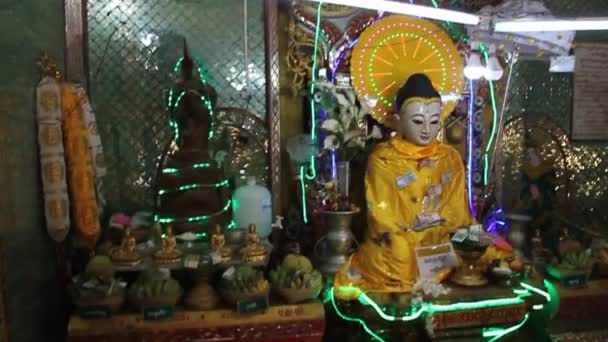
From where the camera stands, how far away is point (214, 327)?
2959 millimetres

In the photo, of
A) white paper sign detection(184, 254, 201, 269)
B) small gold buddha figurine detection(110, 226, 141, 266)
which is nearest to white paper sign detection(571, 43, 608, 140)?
white paper sign detection(184, 254, 201, 269)

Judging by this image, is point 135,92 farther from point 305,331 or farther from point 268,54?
point 305,331

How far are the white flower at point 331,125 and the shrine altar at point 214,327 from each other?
1.16 meters

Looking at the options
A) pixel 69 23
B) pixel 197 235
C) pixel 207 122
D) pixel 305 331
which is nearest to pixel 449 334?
pixel 305 331

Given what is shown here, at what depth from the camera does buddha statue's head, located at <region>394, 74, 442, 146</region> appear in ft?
11.5

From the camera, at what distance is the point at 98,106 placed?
12.2 feet

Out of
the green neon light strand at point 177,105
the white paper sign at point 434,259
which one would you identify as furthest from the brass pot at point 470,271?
the green neon light strand at point 177,105

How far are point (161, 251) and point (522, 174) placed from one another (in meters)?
2.75

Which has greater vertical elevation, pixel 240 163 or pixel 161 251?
pixel 240 163

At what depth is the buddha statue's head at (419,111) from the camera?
351cm

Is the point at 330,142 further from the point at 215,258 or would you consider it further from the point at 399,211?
the point at 215,258

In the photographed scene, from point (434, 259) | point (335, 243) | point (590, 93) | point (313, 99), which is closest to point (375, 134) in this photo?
point (313, 99)

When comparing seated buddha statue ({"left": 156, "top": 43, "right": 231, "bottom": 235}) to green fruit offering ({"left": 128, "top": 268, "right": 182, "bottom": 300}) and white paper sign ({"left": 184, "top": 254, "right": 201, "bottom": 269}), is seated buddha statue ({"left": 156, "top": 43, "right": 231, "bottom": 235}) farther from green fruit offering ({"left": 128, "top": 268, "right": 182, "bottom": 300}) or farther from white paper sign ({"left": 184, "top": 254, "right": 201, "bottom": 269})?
green fruit offering ({"left": 128, "top": 268, "right": 182, "bottom": 300})

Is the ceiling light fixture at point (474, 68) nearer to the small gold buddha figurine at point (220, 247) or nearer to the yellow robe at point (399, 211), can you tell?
the yellow robe at point (399, 211)
